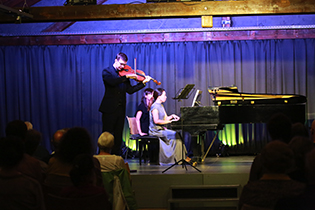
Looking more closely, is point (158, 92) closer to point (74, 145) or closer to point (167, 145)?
point (167, 145)

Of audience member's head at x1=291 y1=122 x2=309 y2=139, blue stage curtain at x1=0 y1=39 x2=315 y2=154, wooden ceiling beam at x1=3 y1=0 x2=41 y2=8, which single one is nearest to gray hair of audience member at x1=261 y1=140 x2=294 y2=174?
audience member's head at x1=291 y1=122 x2=309 y2=139

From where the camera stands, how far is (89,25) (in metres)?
8.52

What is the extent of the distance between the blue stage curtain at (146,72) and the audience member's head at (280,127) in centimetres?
514

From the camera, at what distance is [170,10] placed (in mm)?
5711

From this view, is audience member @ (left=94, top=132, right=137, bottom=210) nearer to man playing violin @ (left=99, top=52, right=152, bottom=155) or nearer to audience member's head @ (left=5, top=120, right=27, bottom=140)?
audience member's head @ (left=5, top=120, right=27, bottom=140)

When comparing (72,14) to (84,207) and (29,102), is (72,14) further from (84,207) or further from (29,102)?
(84,207)

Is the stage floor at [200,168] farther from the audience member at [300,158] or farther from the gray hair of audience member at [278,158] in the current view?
the gray hair of audience member at [278,158]

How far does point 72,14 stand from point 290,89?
4.77 metres

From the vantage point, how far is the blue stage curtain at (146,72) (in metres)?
7.89

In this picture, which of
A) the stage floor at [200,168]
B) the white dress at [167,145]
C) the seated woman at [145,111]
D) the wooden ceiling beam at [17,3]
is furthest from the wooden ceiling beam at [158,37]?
the stage floor at [200,168]

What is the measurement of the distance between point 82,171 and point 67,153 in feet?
1.40

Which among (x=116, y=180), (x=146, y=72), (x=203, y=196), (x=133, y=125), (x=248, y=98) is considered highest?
(x=146, y=72)

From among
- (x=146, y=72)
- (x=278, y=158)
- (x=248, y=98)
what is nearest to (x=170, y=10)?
(x=248, y=98)

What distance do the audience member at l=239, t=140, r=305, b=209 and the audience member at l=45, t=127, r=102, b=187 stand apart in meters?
1.10
